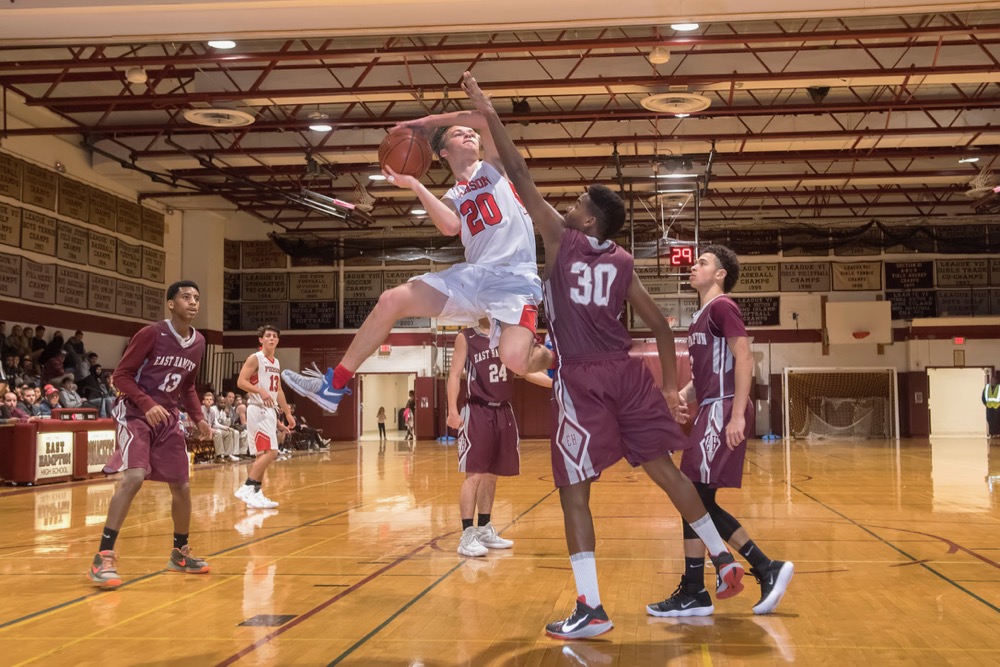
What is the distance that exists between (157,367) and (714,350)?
3.33 m

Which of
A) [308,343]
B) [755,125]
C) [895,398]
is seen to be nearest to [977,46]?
[755,125]

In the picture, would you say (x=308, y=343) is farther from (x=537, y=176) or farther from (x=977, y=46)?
(x=977, y=46)

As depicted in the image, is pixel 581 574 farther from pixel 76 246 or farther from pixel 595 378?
pixel 76 246

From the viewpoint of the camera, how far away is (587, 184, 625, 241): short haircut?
14.0ft

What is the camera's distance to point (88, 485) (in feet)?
43.5

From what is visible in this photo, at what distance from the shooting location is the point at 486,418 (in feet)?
22.3

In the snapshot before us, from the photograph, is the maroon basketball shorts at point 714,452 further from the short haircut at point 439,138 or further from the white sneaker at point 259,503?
the white sneaker at point 259,503

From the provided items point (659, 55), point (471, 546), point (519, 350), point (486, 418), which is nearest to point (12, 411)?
point (486, 418)

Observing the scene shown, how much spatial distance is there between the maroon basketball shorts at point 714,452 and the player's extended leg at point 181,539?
10.0 feet

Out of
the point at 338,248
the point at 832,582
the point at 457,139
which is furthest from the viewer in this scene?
the point at 338,248

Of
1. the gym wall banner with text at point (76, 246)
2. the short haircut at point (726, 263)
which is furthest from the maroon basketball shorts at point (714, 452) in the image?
the gym wall banner with text at point (76, 246)

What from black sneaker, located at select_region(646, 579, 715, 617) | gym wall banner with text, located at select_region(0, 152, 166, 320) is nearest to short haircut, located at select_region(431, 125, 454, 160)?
black sneaker, located at select_region(646, 579, 715, 617)

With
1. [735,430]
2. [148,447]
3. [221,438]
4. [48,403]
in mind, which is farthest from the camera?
[221,438]

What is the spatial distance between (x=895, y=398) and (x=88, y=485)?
→ 23.7 meters
